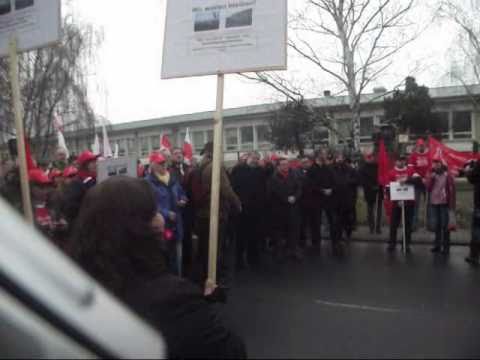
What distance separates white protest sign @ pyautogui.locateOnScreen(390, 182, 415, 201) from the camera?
9781 millimetres

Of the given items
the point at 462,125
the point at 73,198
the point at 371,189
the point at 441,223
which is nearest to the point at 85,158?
the point at 73,198

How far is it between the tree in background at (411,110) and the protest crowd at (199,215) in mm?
23243

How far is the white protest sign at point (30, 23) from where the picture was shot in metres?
3.91

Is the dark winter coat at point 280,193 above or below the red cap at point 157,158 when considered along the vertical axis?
below

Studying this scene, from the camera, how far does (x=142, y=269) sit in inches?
65.1

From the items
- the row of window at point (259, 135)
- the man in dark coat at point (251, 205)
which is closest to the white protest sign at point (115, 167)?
the man in dark coat at point (251, 205)

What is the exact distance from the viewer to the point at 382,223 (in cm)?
1305

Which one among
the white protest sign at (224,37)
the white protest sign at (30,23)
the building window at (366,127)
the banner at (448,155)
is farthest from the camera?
the building window at (366,127)

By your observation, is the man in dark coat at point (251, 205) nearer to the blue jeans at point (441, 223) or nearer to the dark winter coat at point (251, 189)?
the dark winter coat at point (251, 189)

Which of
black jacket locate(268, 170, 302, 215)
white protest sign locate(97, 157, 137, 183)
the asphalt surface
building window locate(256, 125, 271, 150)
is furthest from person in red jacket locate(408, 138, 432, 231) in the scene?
building window locate(256, 125, 271, 150)

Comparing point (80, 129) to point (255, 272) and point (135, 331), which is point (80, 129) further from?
point (135, 331)

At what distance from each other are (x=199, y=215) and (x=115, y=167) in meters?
1.58

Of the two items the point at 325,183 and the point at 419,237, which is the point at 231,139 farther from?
the point at 325,183

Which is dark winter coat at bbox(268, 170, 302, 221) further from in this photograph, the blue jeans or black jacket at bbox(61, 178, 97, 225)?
black jacket at bbox(61, 178, 97, 225)
